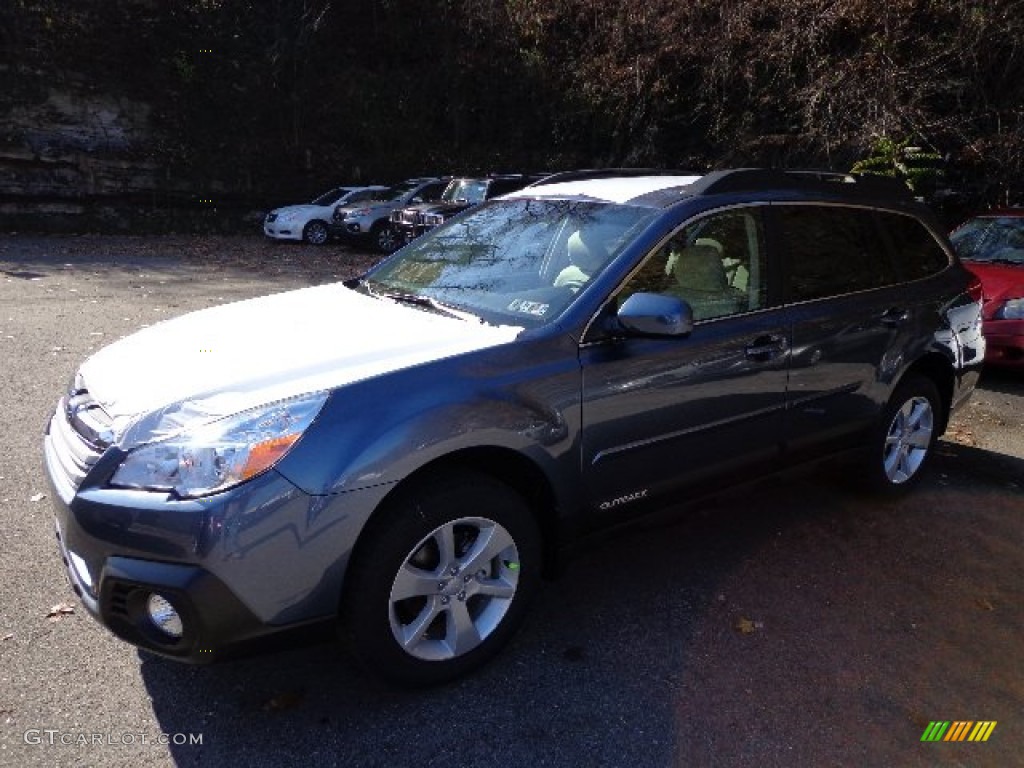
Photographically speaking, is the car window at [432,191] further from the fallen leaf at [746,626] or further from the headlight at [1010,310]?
the fallen leaf at [746,626]

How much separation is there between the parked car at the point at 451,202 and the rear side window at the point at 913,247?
11385 mm

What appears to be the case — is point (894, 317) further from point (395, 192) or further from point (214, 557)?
point (395, 192)

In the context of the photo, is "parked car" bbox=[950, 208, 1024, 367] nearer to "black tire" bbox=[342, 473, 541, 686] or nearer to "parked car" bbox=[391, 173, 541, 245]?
"black tire" bbox=[342, 473, 541, 686]

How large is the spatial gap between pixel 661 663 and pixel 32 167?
829 inches

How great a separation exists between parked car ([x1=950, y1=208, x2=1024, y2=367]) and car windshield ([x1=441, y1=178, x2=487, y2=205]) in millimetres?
9493

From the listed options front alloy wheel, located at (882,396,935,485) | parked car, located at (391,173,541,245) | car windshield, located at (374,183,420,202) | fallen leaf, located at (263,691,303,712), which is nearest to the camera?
fallen leaf, located at (263,691,303,712)

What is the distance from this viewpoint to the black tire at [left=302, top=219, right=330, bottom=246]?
19500 millimetres

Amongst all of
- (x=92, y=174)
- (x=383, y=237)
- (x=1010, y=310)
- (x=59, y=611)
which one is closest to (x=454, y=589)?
(x=59, y=611)

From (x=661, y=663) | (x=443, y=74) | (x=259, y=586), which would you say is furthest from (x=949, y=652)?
(x=443, y=74)

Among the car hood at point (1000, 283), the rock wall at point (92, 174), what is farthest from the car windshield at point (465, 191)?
the car hood at point (1000, 283)

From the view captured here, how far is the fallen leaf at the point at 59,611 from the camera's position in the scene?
3176 millimetres

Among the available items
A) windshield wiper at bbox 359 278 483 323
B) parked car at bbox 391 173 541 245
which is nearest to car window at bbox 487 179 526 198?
parked car at bbox 391 173 541 245

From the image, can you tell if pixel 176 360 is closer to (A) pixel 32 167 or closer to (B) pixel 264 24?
(A) pixel 32 167

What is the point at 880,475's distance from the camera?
447 cm
